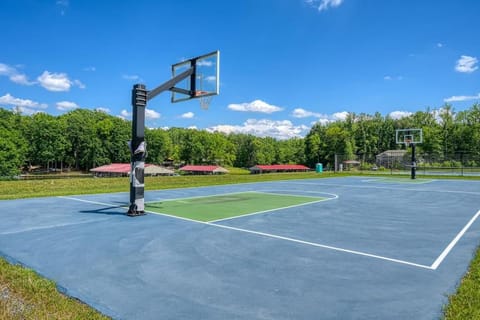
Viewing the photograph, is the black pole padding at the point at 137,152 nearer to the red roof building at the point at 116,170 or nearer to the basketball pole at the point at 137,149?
the basketball pole at the point at 137,149

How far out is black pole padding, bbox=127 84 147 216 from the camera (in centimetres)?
845

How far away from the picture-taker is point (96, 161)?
209 feet

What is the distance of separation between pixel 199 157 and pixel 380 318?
79.8 metres

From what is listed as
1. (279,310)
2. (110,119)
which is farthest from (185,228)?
(110,119)

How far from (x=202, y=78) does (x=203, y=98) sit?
2.38ft

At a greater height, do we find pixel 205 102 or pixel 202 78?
pixel 202 78

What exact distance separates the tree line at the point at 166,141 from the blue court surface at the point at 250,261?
150ft

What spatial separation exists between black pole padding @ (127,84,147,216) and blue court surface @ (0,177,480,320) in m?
0.53

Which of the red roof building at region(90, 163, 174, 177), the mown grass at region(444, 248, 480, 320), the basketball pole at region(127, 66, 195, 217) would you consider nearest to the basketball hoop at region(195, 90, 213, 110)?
the basketball pole at region(127, 66, 195, 217)

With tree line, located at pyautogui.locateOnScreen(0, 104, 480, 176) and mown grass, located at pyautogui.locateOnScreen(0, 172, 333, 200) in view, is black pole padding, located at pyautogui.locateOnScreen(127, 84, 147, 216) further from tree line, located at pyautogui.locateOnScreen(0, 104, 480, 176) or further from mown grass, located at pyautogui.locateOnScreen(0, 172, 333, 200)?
tree line, located at pyautogui.locateOnScreen(0, 104, 480, 176)

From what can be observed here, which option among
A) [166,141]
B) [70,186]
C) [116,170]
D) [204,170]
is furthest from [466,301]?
[166,141]

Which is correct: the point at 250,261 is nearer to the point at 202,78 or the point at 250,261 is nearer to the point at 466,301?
the point at 466,301

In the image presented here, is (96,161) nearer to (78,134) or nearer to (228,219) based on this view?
(78,134)

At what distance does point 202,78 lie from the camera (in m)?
10.5
